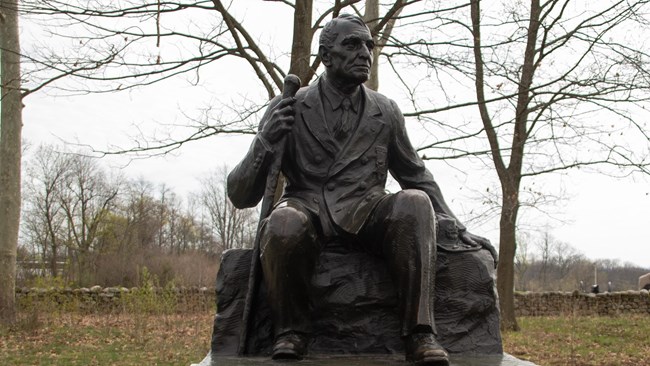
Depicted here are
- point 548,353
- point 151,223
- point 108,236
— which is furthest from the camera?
point 151,223

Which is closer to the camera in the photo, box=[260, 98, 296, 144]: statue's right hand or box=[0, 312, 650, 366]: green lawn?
box=[260, 98, 296, 144]: statue's right hand

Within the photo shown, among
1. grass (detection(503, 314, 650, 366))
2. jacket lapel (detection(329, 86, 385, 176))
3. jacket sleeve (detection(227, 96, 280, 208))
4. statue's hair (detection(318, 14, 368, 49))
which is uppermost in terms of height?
statue's hair (detection(318, 14, 368, 49))

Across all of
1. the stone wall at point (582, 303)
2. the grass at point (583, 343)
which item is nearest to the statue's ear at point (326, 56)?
the grass at point (583, 343)

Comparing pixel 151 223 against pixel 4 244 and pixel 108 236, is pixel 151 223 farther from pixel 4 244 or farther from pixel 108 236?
pixel 4 244

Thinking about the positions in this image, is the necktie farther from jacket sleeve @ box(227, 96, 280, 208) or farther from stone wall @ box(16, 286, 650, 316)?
stone wall @ box(16, 286, 650, 316)

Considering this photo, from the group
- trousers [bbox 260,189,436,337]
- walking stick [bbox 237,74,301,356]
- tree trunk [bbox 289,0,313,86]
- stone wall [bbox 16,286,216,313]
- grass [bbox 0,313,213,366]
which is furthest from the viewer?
stone wall [bbox 16,286,216,313]

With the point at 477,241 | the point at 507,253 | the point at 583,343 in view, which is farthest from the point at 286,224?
the point at 507,253

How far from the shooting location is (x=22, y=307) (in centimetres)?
1451

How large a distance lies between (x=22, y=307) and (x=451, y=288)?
12.9m

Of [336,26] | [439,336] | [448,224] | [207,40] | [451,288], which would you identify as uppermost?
[207,40]

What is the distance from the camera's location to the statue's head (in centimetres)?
371

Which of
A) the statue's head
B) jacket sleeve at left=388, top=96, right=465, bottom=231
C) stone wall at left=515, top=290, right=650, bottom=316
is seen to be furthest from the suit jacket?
stone wall at left=515, top=290, right=650, bottom=316

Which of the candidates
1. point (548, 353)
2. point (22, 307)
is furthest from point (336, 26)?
point (22, 307)

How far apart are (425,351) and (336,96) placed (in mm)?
1537
